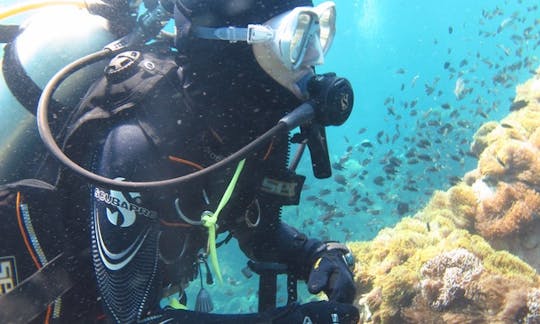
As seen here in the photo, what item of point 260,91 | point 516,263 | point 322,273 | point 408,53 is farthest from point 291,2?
point 408,53

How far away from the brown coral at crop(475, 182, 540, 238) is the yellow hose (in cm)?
606

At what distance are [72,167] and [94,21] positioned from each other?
153 cm

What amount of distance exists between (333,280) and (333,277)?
0.03 meters

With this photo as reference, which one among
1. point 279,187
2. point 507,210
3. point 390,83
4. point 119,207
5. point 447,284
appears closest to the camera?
point 119,207

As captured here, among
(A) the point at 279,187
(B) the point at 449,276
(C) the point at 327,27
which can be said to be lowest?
(B) the point at 449,276

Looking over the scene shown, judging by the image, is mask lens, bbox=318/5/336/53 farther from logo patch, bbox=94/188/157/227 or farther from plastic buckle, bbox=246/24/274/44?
logo patch, bbox=94/188/157/227

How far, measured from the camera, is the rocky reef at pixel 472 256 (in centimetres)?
362

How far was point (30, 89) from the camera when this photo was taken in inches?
93.4

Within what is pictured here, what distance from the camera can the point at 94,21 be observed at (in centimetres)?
276

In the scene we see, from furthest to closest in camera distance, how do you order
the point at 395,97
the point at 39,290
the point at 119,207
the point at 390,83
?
1. the point at 390,83
2. the point at 395,97
3. the point at 39,290
4. the point at 119,207

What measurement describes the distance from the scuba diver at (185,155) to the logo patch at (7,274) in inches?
6.5

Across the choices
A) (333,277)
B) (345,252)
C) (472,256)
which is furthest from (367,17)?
A: (333,277)

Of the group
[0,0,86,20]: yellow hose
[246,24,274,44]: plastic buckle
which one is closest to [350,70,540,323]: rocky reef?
Answer: [246,24,274,44]: plastic buckle

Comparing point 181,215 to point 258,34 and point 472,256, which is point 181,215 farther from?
point 472,256
